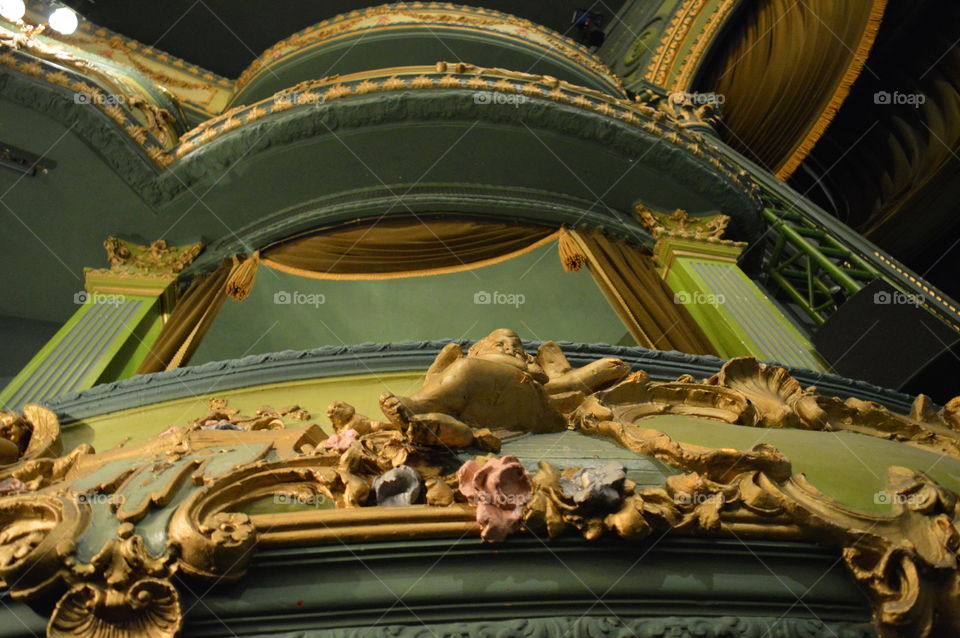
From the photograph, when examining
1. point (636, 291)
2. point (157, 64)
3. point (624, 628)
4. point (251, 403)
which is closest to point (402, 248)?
point (636, 291)

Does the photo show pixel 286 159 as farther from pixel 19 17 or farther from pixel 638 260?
pixel 638 260

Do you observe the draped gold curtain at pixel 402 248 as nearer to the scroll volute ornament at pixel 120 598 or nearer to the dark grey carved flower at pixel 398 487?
the dark grey carved flower at pixel 398 487

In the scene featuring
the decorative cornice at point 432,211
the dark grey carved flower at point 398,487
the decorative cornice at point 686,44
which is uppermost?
the decorative cornice at point 686,44

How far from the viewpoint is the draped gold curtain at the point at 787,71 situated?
8742mm

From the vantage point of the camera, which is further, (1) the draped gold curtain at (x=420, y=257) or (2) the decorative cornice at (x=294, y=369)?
(1) the draped gold curtain at (x=420, y=257)

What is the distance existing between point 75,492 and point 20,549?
23cm

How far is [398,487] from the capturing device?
5.27ft

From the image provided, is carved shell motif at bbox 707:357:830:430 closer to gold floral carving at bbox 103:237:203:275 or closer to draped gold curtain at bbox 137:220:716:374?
draped gold curtain at bbox 137:220:716:374

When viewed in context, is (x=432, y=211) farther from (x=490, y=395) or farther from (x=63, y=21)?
(x=490, y=395)

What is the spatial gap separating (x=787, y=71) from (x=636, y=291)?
6460 millimetres

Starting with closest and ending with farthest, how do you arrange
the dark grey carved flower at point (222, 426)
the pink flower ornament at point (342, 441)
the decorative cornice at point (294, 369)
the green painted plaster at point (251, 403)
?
the pink flower ornament at point (342, 441)
the dark grey carved flower at point (222, 426)
the green painted plaster at point (251, 403)
the decorative cornice at point (294, 369)

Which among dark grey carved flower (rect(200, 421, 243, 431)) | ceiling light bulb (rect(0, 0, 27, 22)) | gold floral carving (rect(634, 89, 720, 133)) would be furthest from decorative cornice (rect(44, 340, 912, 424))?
gold floral carving (rect(634, 89, 720, 133))

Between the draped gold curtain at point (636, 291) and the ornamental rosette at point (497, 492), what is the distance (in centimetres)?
253

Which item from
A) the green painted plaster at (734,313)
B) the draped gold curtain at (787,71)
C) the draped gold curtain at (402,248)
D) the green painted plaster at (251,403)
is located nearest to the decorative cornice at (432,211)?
the draped gold curtain at (402,248)
